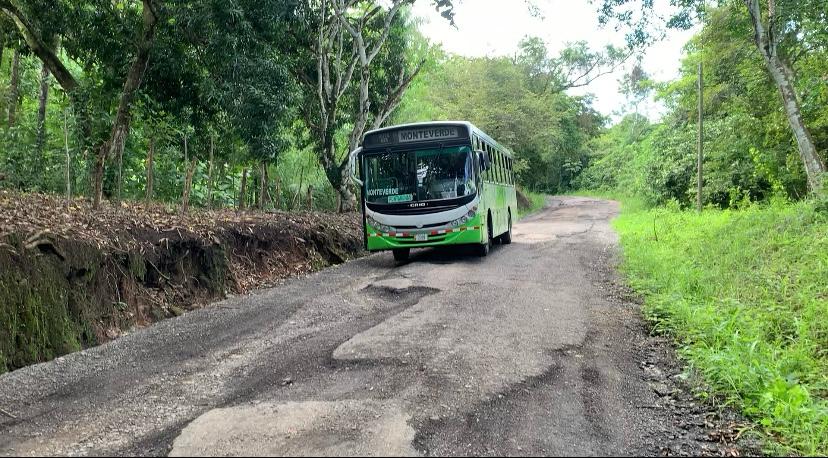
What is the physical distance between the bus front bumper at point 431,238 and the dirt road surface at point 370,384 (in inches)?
125

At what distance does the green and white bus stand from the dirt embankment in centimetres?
201

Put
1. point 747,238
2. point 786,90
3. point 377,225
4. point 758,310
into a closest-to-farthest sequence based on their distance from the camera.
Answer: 1. point 758,310
2. point 747,238
3. point 377,225
4. point 786,90

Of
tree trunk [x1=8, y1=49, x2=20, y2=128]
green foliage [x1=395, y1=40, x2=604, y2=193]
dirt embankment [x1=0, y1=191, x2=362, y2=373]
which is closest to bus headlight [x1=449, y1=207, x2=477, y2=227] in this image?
dirt embankment [x1=0, y1=191, x2=362, y2=373]

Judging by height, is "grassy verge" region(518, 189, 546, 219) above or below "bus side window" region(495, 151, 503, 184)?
below

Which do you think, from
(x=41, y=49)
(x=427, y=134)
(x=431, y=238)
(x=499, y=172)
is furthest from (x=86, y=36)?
(x=499, y=172)

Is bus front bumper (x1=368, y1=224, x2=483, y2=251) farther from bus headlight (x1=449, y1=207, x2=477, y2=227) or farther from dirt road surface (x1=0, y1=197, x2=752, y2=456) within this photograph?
dirt road surface (x1=0, y1=197, x2=752, y2=456)

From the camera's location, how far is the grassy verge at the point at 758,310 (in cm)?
439

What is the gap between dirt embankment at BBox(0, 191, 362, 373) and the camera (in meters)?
5.72

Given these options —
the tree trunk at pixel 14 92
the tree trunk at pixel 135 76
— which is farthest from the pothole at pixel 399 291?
the tree trunk at pixel 14 92

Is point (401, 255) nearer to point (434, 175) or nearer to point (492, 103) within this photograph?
point (434, 175)

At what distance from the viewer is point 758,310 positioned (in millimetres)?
6883

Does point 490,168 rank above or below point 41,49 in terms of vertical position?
below

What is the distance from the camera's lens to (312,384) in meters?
4.66

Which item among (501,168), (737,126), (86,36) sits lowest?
(501,168)
